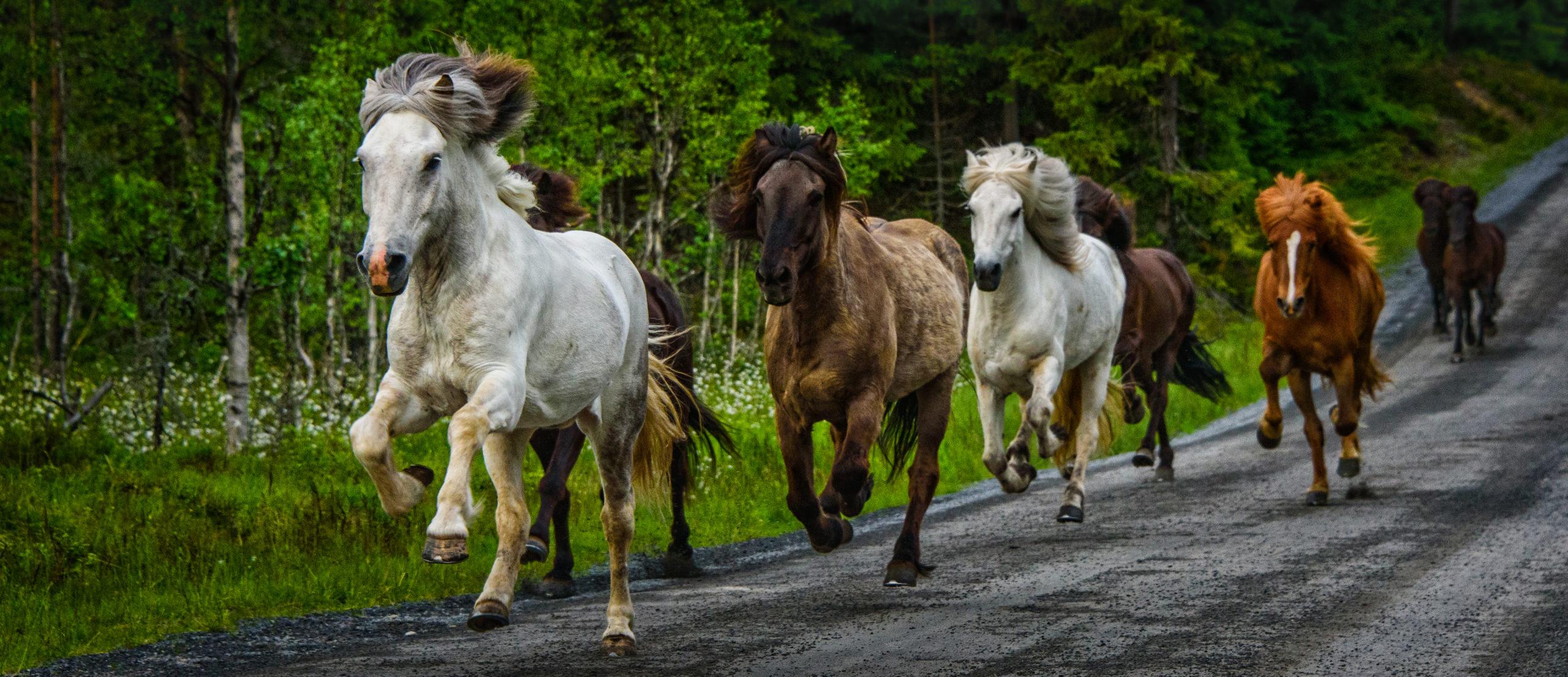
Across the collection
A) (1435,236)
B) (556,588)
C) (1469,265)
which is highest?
(1435,236)

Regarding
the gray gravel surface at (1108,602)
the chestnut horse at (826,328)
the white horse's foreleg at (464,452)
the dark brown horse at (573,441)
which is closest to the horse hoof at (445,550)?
the white horse's foreleg at (464,452)

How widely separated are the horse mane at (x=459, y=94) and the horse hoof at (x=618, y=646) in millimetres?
2055

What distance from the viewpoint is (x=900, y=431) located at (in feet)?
29.7

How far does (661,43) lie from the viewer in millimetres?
20359

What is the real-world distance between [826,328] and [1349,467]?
5.45 meters

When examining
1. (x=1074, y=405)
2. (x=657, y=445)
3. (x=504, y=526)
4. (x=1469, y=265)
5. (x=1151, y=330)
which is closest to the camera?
(x=504, y=526)

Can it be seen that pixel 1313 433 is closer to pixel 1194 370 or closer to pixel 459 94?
pixel 1194 370

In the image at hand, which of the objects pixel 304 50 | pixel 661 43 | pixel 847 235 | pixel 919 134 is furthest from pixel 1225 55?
pixel 847 235

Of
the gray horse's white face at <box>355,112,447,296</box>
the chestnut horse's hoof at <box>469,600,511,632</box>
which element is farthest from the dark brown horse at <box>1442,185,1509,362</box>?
the gray horse's white face at <box>355,112,447,296</box>

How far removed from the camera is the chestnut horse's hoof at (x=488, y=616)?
4.93 meters

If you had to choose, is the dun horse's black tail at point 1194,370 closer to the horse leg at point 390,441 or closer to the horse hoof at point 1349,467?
the horse hoof at point 1349,467

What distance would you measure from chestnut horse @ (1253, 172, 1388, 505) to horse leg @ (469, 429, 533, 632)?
6.74m

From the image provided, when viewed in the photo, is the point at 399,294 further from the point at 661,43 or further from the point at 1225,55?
the point at 1225,55

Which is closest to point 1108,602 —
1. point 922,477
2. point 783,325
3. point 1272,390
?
point 922,477
